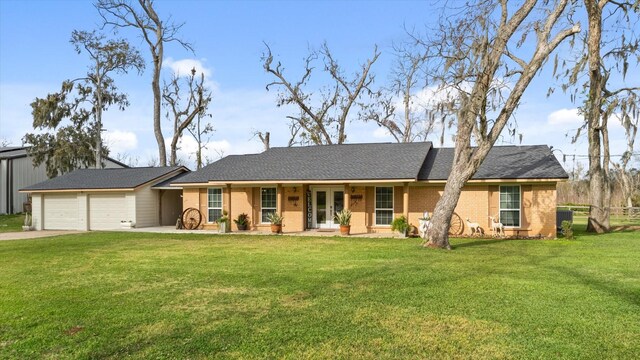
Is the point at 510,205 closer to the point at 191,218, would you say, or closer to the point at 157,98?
the point at 191,218

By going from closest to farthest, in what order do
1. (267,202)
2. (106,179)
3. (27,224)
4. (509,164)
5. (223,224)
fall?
(509,164) → (223,224) → (267,202) → (27,224) → (106,179)

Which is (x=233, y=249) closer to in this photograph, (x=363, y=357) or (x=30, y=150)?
(x=363, y=357)

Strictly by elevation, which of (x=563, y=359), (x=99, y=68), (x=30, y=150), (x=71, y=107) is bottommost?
(x=563, y=359)

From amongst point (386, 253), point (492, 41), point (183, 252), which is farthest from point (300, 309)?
point (492, 41)

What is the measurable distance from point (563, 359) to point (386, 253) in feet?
25.1

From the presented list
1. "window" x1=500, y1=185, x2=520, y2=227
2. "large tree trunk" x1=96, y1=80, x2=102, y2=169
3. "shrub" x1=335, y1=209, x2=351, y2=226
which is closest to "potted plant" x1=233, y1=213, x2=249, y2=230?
"shrub" x1=335, y1=209, x2=351, y2=226

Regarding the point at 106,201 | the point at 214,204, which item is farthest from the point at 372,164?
the point at 106,201

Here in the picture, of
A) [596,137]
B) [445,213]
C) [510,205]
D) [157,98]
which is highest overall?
[157,98]

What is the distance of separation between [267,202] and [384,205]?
5156 mm

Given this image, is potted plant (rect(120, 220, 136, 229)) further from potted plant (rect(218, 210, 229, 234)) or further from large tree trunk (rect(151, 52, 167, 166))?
large tree trunk (rect(151, 52, 167, 166))

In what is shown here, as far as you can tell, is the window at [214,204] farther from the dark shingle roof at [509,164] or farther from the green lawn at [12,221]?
the green lawn at [12,221]

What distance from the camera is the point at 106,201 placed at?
2273 cm

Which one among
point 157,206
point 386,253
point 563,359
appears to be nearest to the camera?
point 563,359

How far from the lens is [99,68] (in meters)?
35.5
